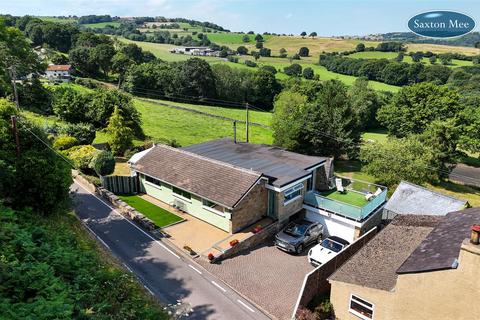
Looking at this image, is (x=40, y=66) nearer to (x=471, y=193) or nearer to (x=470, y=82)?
(x=471, y=193)

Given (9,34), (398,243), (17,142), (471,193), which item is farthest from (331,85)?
(9,34)

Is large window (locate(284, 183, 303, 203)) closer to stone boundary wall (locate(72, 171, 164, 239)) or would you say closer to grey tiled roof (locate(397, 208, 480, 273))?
stone boundary wall (locate(72, 171, 164, 239))

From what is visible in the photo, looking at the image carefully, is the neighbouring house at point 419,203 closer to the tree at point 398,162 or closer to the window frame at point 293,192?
the window frame at point 293,192

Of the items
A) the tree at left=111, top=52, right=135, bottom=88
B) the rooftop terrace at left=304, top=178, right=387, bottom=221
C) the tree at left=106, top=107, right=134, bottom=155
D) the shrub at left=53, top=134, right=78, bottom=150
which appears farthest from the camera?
the tree at left=111, top=52, right=135, bottom=88

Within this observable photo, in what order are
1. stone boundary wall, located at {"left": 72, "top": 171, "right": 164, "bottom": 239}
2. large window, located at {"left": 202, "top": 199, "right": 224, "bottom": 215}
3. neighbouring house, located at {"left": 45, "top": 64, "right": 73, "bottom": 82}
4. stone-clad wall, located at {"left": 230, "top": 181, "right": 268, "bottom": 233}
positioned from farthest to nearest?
neighbouring house, located at {"left": 45, "top": 64, "right": 73, "bottom": 82} < large window, located at {"left": 202, "top": 199, "right": 224, "bottom": 215} < stone boundary wall, located at {"left": 72, "top": 171, "right": 164, "bottom": 239} < stone-clad wall, located at {"left": 230, "top": 181, "right": 268, "bottom": 233}

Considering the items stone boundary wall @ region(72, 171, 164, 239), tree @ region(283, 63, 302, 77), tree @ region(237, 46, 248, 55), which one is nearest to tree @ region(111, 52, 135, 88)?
tree @ region(283, 63, 302, 77)

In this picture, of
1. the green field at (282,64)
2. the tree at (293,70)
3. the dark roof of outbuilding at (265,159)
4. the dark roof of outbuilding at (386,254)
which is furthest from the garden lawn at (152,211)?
the tree at (293,70)

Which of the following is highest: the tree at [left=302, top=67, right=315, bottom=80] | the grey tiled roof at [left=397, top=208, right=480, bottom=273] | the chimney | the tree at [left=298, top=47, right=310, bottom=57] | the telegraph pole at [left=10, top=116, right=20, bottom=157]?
the tree at [left=298, top=47, right=310, bottom=57]
